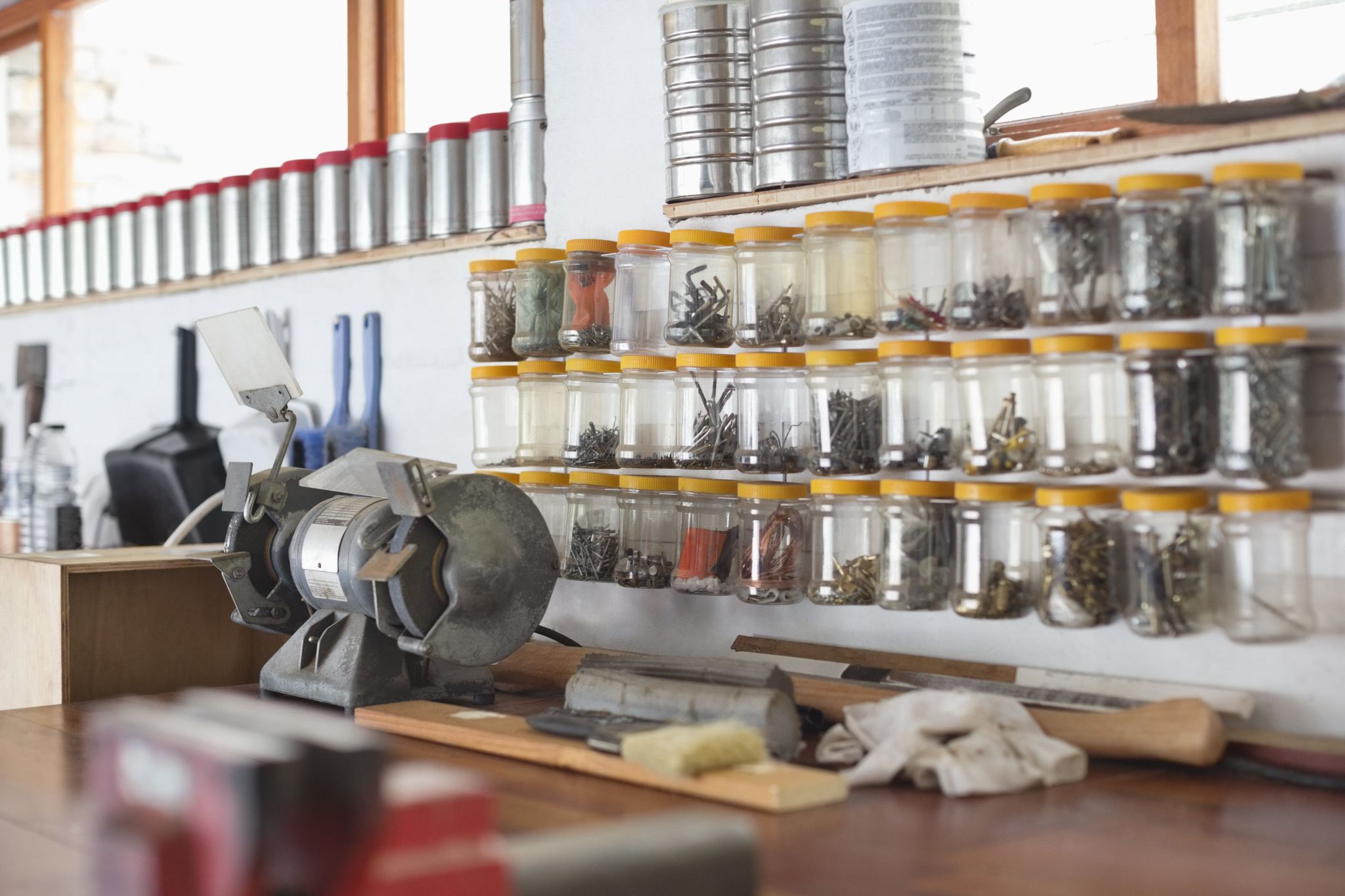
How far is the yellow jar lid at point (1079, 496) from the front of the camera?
5.58 ft

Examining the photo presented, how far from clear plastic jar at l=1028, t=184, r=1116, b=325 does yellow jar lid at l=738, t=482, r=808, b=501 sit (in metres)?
0.46

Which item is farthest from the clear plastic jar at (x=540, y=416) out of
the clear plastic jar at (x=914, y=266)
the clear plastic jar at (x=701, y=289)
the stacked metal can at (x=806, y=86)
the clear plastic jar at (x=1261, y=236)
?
the clear plastic jar at (x=1261, y=236)

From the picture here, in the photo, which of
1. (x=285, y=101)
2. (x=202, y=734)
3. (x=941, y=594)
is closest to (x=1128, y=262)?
(x=941, y=594)

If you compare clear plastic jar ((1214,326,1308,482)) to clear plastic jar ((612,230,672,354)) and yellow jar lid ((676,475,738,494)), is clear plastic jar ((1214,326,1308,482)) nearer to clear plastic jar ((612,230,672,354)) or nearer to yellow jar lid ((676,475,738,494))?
yellow jar lid ((676,475,738,494))

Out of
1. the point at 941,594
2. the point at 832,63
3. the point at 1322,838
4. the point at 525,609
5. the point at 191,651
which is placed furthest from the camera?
the point at 191,651

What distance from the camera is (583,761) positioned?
1.61 m

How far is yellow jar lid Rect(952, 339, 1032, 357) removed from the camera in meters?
1.80

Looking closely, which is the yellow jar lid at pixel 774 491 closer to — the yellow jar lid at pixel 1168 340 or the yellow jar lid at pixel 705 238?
the yellow jar lid at pixel 705 238

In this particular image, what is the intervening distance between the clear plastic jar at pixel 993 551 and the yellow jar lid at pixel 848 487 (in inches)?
5.1

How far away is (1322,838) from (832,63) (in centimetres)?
131

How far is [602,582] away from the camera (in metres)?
2.37

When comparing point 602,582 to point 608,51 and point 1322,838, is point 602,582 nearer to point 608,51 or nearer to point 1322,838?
point 608,51

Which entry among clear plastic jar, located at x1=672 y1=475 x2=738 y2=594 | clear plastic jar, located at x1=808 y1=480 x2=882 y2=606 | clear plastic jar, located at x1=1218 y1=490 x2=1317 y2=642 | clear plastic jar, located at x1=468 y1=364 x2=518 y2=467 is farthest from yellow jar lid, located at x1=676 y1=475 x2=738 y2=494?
clear plastic jar, located at x1=1218 y1=490 x2=1317 y2=642

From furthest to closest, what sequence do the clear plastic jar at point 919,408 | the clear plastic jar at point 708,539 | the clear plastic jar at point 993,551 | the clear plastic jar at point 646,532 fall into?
1. the clear plastic jar at point 646,532
2. the clear plastic jar at point 708,539
3. the clear plastic jar at point 919,408
4. the clear plastic jar at point 993,551
